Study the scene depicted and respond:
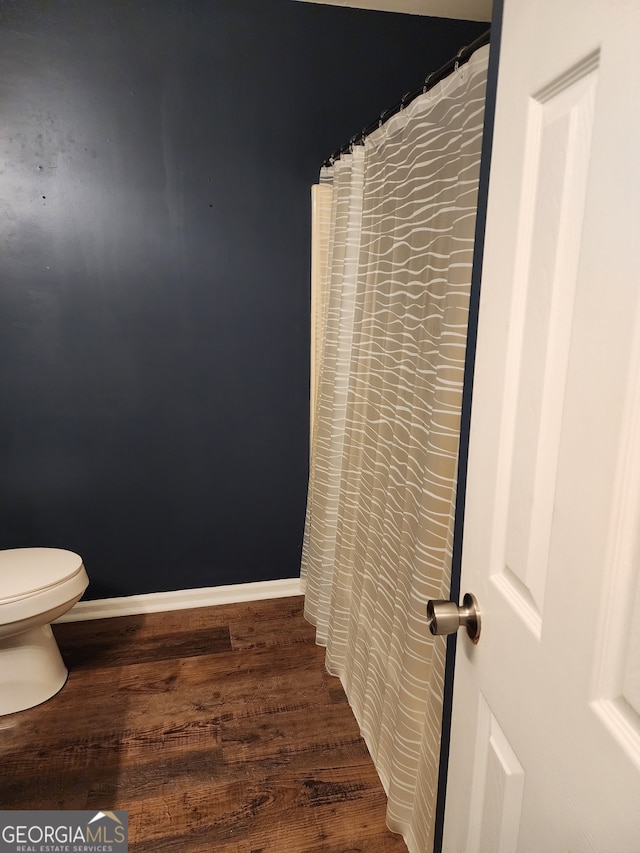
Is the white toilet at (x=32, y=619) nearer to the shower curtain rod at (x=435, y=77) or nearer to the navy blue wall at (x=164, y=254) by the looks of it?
the navy blue wall at (x=164, y=254)

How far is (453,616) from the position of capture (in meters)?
0.85

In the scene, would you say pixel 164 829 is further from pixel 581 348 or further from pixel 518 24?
pixel 518 24

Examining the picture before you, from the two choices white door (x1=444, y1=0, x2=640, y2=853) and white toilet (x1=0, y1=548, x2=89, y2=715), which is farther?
white toilet (x1=0, y1=548, x2=89, y2=715)

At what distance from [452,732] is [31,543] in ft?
6.57

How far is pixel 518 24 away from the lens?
69 cm

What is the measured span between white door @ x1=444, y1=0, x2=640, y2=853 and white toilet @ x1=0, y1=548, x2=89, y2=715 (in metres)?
1.54

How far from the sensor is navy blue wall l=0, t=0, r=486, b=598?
2.09 m

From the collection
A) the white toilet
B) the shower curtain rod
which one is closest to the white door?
the shower curtain rod

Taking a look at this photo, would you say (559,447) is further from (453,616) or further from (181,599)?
(181,599)

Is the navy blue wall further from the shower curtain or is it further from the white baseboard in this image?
→ the shower curtain

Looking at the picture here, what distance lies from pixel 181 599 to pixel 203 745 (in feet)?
2.78
